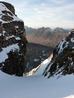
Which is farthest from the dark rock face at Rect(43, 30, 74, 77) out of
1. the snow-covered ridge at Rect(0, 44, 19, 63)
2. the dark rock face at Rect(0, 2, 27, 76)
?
the snow-covered ridge at Rect(0, 44, 19, 63)

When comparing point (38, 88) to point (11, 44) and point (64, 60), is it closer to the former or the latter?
point (64, 60)

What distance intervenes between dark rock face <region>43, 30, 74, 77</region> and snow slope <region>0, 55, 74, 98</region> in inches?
85.4

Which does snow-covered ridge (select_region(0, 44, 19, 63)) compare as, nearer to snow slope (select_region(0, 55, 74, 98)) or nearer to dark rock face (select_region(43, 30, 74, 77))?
snow slope (select_region(0, 55, 74, 98))

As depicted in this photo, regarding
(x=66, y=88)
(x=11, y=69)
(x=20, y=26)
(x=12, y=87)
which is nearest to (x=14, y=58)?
(x=11, y=69)

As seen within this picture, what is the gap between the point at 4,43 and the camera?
3231 cm

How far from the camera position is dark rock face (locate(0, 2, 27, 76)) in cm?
3138

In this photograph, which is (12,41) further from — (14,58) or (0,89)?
(0,89)

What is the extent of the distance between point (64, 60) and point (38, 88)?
23.9 feet

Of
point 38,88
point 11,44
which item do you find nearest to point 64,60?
point 11,44

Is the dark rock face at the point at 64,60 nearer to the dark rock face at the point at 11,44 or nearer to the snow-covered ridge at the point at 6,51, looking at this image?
the dark rock face at the point at 11,44

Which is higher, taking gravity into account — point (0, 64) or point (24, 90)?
point (24, 90)

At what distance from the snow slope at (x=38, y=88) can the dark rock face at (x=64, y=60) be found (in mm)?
2170

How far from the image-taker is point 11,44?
32.7 meters

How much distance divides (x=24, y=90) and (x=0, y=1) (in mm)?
18587
